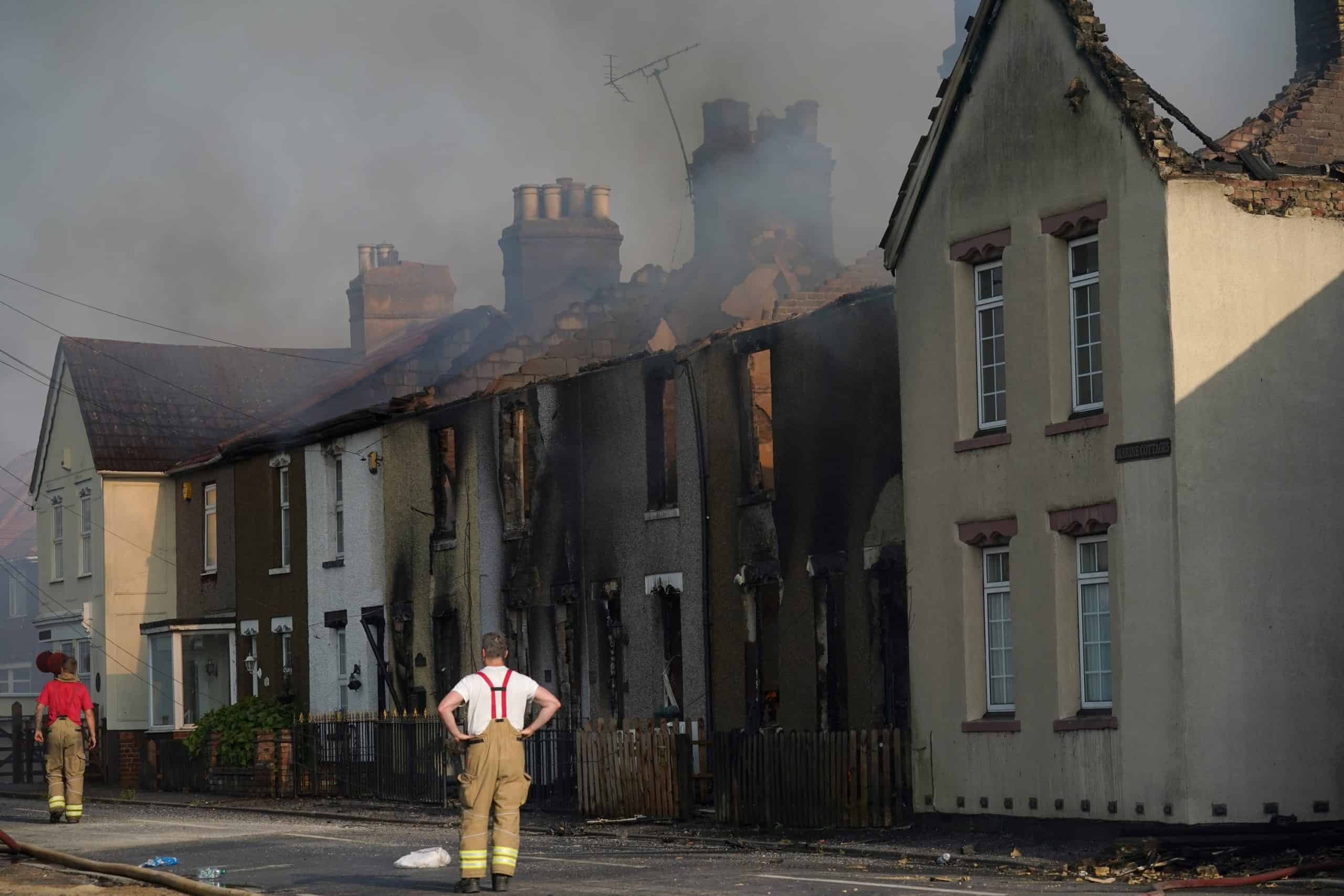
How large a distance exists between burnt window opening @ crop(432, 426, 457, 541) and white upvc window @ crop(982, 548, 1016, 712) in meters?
13.0

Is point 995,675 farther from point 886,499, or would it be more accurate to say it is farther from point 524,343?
point 524,343

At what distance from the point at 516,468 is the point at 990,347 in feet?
37.0

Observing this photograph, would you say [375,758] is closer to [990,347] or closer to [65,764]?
[65,764]

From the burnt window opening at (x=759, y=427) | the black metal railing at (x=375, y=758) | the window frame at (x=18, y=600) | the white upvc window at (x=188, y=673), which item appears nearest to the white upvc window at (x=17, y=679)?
the window frame at (x=18, y=600)

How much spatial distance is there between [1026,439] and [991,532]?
1.01 metres

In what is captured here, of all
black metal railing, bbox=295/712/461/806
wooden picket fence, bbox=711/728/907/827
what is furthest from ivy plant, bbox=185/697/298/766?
wooden picket fence, bbox=711/728/907/827

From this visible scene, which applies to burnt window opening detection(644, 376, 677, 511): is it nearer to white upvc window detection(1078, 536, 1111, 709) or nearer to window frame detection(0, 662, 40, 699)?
white upvc window detection(1078, 536, 1111, 709)

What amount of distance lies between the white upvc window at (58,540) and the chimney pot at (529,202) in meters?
12.2

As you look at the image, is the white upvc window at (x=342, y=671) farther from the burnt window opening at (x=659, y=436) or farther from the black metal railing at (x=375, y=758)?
the burnt window opening at (x=659, y=436)

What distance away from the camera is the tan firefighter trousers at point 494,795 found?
1362 centimetres

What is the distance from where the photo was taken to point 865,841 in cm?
1930

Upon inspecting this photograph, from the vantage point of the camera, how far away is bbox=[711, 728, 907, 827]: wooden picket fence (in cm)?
2059

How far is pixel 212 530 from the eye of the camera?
41.3 meters

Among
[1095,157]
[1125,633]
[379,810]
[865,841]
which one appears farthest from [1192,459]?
[379,810]
